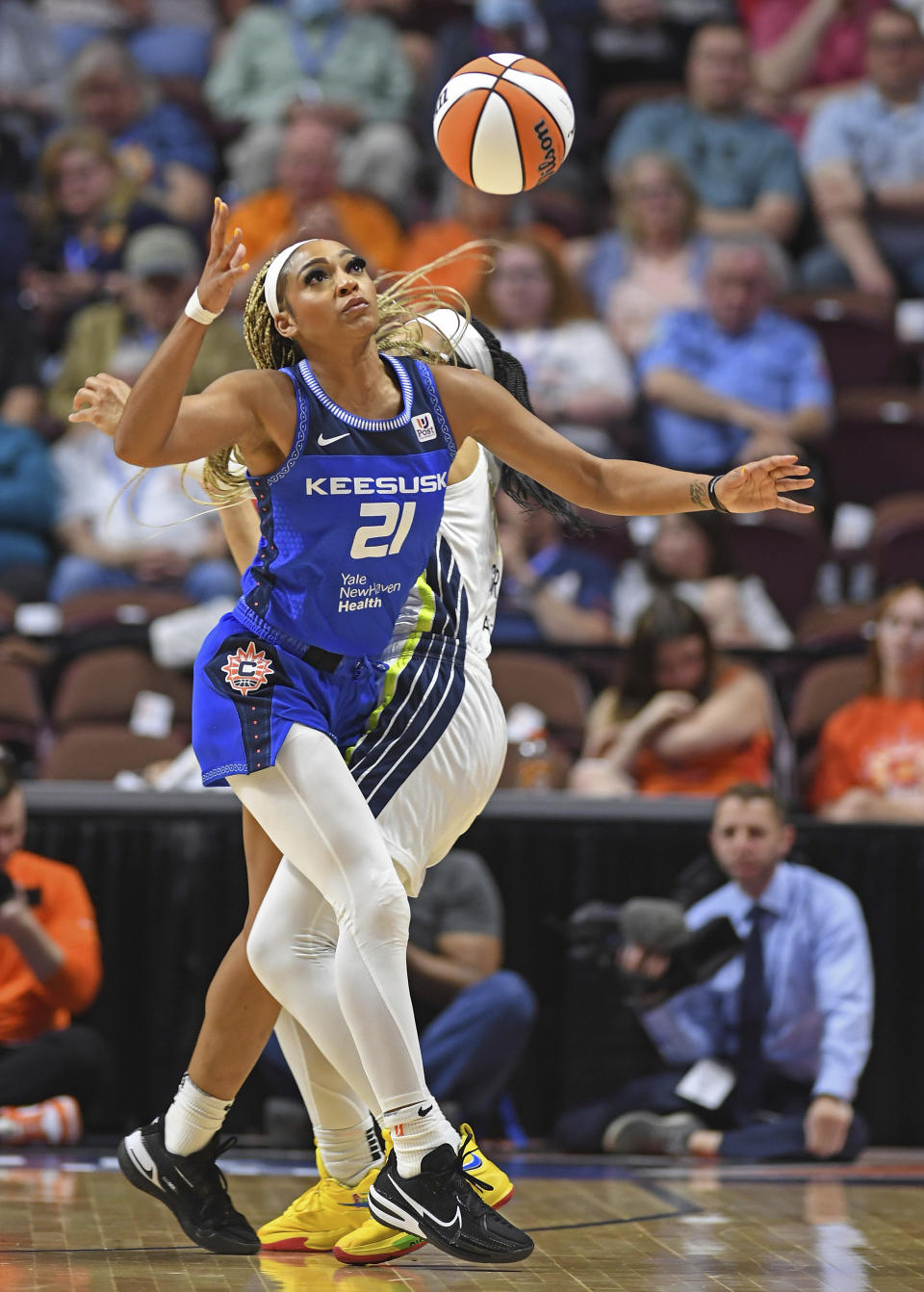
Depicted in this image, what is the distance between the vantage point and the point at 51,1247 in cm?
388

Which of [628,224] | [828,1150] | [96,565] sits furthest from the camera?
[628,224]

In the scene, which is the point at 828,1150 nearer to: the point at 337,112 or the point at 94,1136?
the point at 94,1136

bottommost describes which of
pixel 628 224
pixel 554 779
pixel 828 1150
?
pixel 828 1150

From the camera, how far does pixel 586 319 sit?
9.04 m

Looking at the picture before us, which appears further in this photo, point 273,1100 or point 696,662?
point 696,662

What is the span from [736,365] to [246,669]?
19.0ft

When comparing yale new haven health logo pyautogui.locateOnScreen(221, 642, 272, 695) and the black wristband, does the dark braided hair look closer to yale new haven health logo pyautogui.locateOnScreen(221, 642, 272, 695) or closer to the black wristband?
the black wristband

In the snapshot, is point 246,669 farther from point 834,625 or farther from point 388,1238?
point 834,625

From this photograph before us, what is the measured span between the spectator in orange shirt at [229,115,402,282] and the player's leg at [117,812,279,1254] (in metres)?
6.28

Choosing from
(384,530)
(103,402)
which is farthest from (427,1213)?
(103,402)

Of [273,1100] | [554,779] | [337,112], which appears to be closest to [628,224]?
[337,112]

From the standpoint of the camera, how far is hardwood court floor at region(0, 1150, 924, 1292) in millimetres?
3568

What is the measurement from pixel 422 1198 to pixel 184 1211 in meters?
0.68

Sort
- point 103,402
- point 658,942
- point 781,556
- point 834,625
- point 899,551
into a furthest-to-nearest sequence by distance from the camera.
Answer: point 781,556 < point 899,551 < point 834,625 < point 658,942 < point 103,402
